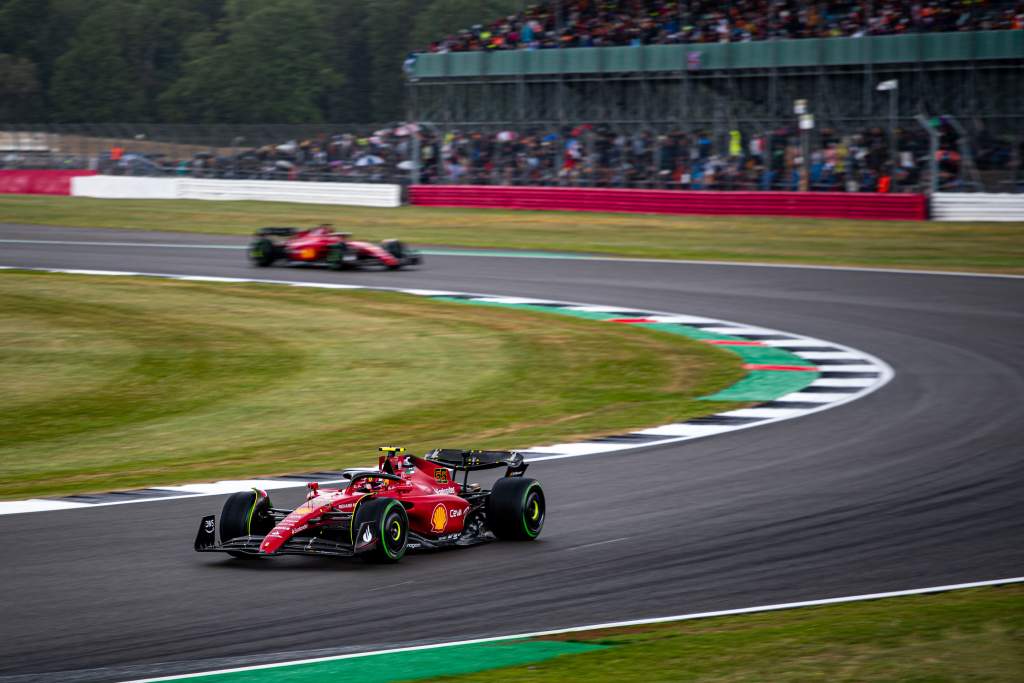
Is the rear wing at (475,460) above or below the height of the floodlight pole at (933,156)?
below

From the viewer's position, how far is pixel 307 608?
6938 millimetres

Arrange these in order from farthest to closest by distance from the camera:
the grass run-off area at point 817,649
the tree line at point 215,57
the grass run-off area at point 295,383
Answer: the tree line at point 215,57 → the grass run-off area at point 295,383 → the grass run-off area at point 817,649

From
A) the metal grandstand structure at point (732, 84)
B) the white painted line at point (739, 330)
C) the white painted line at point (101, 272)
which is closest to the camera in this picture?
the white painted line at point (739, 330)

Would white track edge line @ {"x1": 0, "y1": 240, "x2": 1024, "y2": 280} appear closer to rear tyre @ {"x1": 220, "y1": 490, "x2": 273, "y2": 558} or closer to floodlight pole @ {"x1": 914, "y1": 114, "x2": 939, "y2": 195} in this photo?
floodlight pole @ {"x1": 914, "y1": 114, "x2": 939, "y2": 195}

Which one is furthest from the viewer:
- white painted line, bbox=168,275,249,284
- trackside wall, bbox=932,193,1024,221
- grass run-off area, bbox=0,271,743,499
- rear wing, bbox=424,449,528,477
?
trackside wall, bbox=932,193,1024,221

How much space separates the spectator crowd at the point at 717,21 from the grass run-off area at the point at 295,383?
21.9m

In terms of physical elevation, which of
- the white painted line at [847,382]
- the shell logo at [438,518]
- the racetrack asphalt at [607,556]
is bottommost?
the white painted line at [847,382]

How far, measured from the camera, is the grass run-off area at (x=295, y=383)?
1177cm

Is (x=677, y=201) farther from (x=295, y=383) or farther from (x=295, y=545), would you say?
(x=295, y=545)

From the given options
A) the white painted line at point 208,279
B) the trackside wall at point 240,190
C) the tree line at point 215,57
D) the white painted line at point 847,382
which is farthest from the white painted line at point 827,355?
the tree line at point 215,57

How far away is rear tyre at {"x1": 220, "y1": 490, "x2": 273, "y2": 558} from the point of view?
808cm

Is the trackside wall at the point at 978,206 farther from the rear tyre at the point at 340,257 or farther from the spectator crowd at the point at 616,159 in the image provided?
the rear tyre at the point at 340,257

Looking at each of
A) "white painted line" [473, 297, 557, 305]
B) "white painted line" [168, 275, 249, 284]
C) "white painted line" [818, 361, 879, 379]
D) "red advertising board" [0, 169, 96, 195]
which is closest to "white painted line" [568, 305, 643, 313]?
"white painted line" [473, 297, 557, 305]

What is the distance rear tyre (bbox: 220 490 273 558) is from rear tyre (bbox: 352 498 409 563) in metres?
0.71
